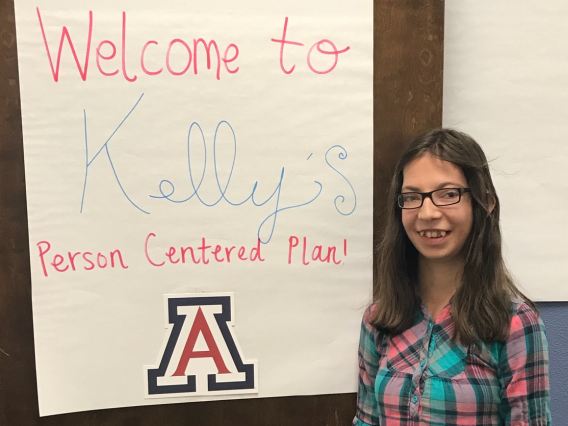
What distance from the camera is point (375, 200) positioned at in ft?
2.42

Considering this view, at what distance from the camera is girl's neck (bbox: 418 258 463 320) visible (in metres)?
0.65

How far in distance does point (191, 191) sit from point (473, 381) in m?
0.49

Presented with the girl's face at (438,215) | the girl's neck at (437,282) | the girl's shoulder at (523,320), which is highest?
the girl's face at (438,215)

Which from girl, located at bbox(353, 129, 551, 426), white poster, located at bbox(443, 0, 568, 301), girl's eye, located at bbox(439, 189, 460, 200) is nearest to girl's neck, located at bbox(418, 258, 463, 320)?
girl, located at bbox(353, 129, 551, 426)

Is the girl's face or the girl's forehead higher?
the girl's forehead

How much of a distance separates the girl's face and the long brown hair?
0.01 metres

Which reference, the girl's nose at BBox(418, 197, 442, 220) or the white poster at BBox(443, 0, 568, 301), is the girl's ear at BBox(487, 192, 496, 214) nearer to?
the girl's nose at BBox(418, 197, 442, 220)

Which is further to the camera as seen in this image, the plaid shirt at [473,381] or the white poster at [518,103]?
the white poster at [518,103]

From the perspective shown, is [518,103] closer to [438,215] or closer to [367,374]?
[438,215]

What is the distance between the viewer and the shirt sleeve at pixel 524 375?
23.1 inches

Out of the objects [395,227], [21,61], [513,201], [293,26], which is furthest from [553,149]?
[21,61]

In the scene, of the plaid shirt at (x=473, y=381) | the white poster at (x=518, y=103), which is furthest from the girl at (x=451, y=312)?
the white poster at (x=518, y=103)

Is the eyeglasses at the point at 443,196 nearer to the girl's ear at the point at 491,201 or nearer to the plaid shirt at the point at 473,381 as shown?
the girl's ear at the point at 491,201

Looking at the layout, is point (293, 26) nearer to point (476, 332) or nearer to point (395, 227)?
point (395, 227)
